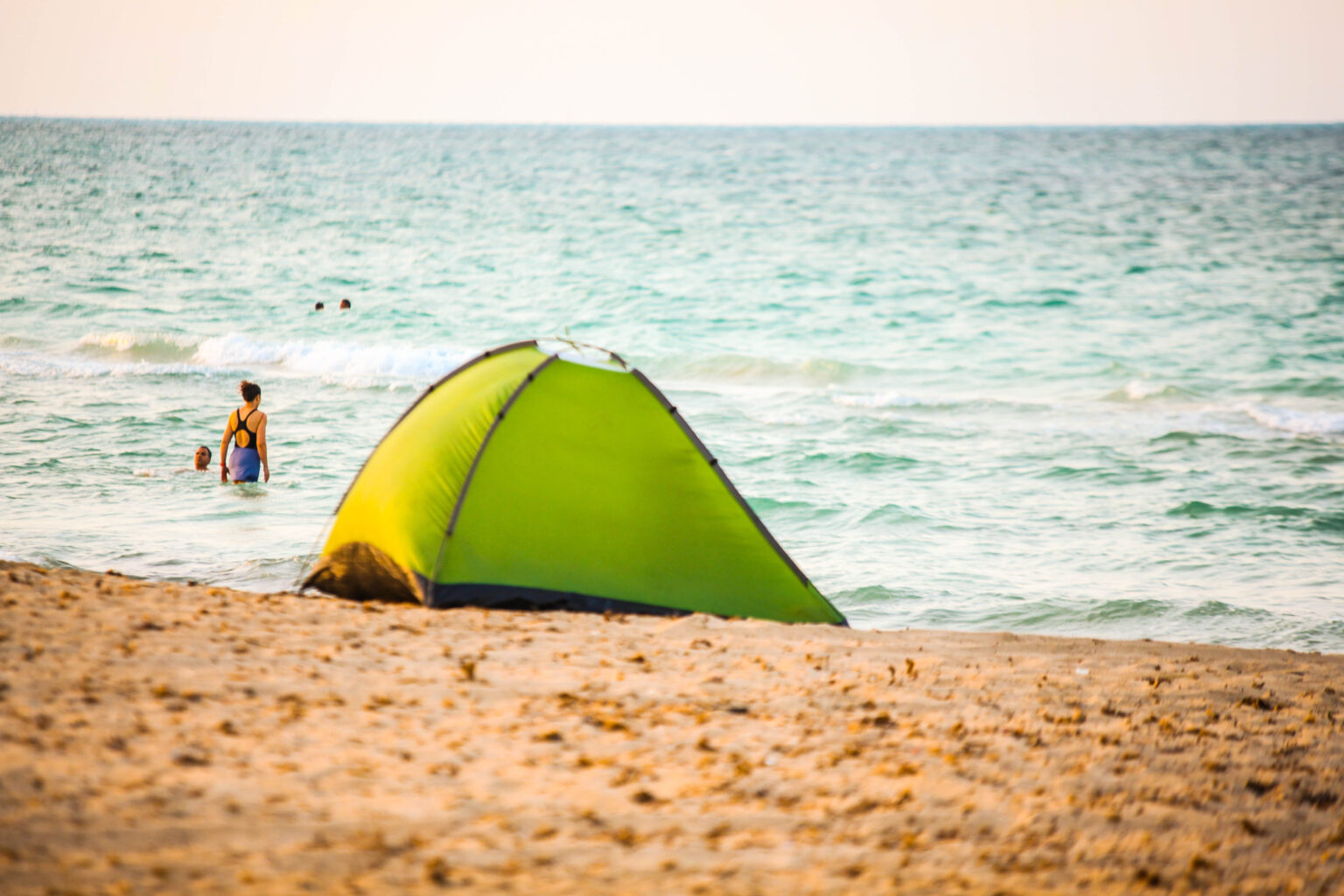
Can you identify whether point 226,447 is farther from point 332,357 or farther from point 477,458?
point 332,357

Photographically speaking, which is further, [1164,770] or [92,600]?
[92,600]

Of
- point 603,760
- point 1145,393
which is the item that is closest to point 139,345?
point 603,760

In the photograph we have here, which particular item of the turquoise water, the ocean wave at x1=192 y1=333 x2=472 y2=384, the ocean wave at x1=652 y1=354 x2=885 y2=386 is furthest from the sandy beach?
the ocean wave at x1=652 y1=354 x2=885 y2=386

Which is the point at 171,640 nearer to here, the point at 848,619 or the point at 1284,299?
the point at 848,619

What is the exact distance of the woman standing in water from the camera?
9.31m

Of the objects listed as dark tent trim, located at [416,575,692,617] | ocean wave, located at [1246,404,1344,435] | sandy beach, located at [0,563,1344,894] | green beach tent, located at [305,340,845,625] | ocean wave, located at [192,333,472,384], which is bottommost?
sandy beach, located at [0,563,1344,894]

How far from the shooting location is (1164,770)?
3.78 meters

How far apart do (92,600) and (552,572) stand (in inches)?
96.8

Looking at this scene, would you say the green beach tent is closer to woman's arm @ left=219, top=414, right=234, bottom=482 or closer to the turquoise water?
the turquoise water

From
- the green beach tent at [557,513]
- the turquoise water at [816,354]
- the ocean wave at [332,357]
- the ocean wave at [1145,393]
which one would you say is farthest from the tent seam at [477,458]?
the ocean wave at [1145,393]

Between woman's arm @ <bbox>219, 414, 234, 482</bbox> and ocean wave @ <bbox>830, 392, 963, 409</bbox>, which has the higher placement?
ocean wave @ <bbox>830, 392, 963, 409</bbox>

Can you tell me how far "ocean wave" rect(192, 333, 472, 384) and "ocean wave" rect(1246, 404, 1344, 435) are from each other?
13.5 m

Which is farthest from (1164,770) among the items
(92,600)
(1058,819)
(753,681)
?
(92,600)

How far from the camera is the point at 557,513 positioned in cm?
558
